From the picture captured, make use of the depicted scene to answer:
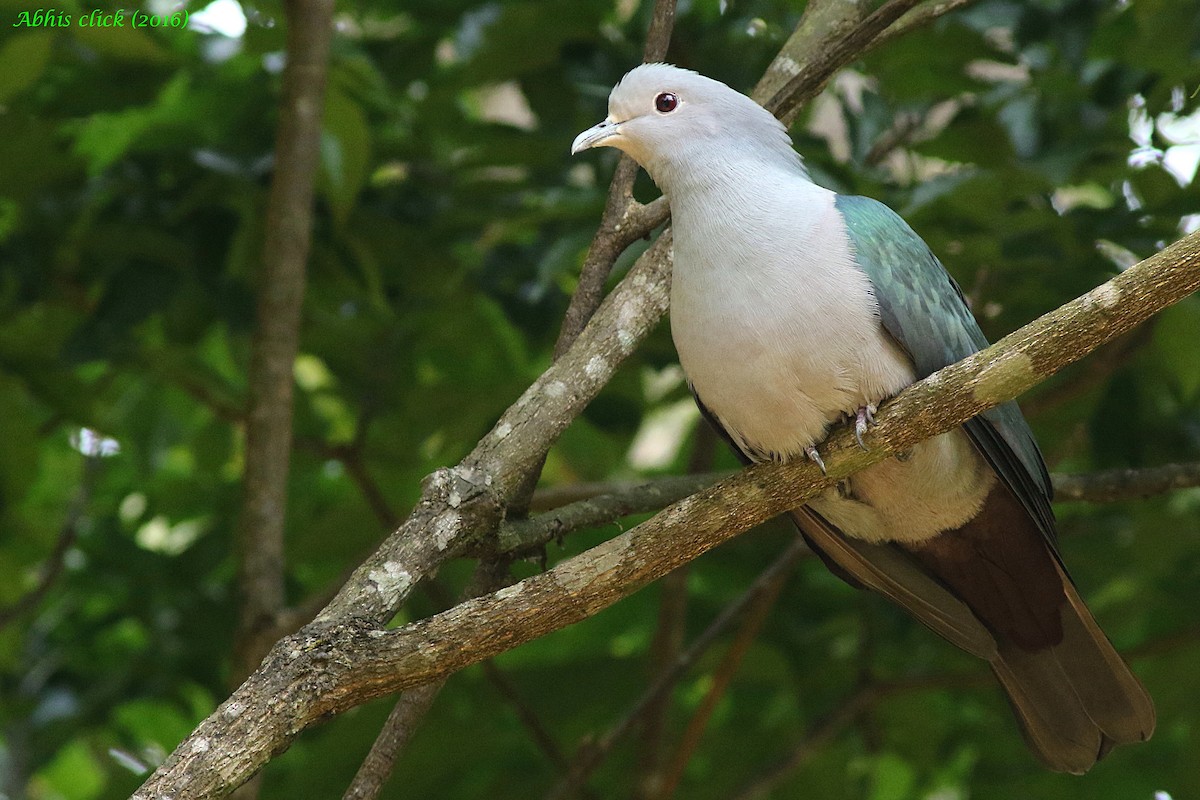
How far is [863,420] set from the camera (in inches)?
118

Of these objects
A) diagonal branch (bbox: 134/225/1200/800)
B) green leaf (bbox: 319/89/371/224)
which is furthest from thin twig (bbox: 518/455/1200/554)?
green leaf (bbox: 319/89/371/224)

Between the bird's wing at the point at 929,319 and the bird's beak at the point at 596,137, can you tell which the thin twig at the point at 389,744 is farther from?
the bird's beak at the point at 596,137

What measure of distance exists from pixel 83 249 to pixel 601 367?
92.9 inches

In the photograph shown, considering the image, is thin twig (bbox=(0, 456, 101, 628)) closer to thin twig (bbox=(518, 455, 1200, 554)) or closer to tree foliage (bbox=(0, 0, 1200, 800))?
tree foliage (bbox=(0, 0, 1200, 800))

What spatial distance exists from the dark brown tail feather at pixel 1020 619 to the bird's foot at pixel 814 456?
67cm

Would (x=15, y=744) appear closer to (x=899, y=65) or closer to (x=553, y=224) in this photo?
(x=553, y=224)

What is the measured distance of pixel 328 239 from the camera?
4.70 m

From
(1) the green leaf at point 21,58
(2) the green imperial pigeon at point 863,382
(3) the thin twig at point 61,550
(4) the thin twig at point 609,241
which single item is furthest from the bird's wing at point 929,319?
(3) the thin twig at point 61,550

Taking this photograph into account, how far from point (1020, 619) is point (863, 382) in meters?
1.16

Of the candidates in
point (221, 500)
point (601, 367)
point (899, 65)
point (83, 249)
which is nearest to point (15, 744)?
point (221, 500)

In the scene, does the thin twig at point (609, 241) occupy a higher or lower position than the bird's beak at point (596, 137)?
lower

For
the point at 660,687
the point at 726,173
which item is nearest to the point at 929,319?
the point at 726,173

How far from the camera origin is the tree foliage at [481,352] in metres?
4.16

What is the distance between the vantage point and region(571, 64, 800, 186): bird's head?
3484mm
